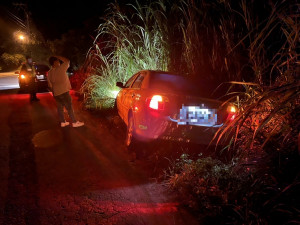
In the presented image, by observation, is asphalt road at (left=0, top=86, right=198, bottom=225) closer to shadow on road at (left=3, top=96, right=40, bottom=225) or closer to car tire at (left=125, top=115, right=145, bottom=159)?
shadow on road at (left=3, top=96, right=40, bottom=225)

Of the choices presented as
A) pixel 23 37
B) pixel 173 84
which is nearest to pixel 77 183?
pixel 173 84

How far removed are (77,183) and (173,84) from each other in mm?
2443

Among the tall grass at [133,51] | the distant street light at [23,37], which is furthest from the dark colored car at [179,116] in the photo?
the distant street light at [23,37]

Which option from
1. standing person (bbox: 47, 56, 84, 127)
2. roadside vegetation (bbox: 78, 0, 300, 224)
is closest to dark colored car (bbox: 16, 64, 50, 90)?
standing person (bbox: 47, 56, 84, 127)

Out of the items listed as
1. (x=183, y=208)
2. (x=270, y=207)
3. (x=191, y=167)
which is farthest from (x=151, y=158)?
(x=270, y=207)

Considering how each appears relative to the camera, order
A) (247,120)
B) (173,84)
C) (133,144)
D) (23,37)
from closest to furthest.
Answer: (247,120) < (173,84) < (133,144) < (23,37)

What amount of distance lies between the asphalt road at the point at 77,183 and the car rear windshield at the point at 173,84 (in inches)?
54.8

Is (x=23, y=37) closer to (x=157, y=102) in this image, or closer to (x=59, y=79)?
(x=59, y=79)

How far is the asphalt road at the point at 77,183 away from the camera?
3.11 m

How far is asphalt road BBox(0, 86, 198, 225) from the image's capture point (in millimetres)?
3113

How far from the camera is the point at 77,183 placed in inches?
153

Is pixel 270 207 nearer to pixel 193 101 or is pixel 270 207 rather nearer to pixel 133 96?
pixel 193 101

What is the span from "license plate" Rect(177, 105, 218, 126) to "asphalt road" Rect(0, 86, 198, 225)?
101cm

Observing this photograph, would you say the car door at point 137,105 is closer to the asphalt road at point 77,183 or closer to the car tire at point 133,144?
the car tire at point 133,144
